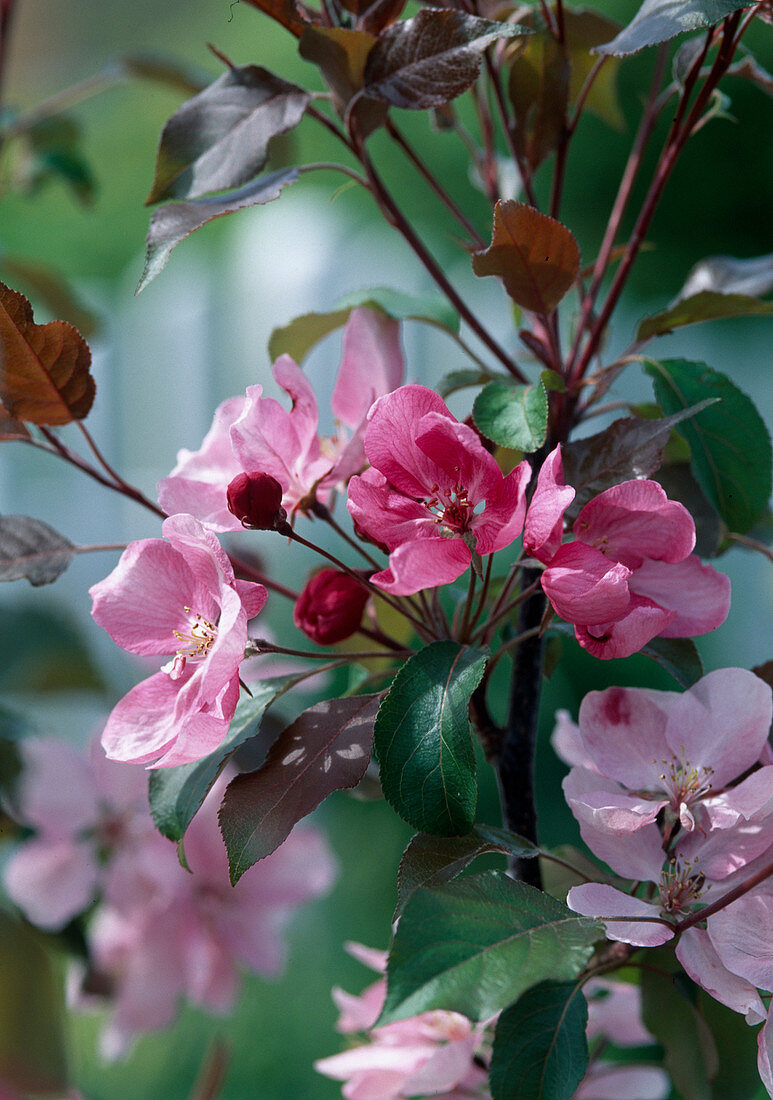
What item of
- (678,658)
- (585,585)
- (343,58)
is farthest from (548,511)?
(343,58)

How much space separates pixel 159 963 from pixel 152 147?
216 cm

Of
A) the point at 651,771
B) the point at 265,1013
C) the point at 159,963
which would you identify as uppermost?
the point at 651,771

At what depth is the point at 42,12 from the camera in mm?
2164

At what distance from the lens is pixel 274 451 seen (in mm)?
395

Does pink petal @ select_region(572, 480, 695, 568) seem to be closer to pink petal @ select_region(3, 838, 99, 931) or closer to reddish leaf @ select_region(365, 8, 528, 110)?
reddish leaf @ select_region(365, 8, 528, 110)

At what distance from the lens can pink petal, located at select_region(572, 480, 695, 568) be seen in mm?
350

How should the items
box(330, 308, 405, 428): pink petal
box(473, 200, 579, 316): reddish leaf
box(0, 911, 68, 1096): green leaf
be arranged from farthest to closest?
box(0, 911, 68, 1096): green leaf
box(330, 308, 405, 428): pink petal
box(473, 200, 579, 316): reddish leaf

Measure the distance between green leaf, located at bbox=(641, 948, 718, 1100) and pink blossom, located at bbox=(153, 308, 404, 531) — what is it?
0.25 metres

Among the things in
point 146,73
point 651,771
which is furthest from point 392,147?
point 651,771

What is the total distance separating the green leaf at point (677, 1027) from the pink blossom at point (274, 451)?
0.82 feet

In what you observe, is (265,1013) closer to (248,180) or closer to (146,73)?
(146,73)

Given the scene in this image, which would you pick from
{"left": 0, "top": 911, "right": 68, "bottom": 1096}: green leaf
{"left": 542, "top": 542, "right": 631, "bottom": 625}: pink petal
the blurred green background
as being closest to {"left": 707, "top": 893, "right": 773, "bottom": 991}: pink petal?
{"left": 542, "top": 542, "right": 631, "bottom": 625}: pink petal

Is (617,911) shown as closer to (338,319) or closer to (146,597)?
(146,597)

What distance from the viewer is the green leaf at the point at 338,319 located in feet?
1.70
